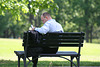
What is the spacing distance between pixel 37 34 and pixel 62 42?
57cm

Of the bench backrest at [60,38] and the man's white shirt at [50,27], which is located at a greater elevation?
the man's white shirt at [50,27]

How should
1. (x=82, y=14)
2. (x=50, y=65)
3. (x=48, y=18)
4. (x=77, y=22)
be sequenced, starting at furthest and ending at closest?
(x=82, y=14) → (x=77, y=22) → (x=50, y=65) → (x=48, y=18)

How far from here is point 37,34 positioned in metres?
4.83

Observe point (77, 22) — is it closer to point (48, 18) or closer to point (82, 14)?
point (82, 14)

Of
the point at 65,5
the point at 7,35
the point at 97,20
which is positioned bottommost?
the point at 7,35

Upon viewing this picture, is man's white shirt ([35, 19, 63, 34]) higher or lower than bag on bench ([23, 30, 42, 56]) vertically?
higher

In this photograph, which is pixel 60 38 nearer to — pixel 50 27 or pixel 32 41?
pixel 50 27

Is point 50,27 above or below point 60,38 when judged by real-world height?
above

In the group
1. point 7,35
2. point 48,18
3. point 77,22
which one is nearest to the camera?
point 48,18

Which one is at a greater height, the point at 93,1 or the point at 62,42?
the point at 93,1

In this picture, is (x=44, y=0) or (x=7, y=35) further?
(x=7, y=35)

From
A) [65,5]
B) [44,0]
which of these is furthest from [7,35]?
[44,0]

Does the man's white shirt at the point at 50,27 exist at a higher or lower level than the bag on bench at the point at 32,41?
higher

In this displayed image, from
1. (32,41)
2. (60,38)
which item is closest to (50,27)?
(60,38)
